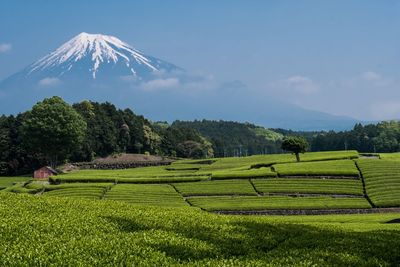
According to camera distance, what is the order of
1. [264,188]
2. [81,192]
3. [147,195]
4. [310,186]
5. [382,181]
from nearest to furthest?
[147,195] → [81,192] → [382,181] → [264,188] → [310,186]

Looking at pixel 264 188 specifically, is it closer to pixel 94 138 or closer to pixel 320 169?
pixel 320 169

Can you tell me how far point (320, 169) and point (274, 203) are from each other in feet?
47.4

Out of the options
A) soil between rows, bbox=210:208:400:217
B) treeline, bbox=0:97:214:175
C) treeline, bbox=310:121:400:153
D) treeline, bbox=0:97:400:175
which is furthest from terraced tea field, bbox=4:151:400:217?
treeline, bbox=310:121:400:153

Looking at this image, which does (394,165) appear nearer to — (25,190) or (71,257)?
(25,190)

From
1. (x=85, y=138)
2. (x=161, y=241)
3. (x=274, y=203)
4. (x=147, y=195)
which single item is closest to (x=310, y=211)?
(x=274, y=203)

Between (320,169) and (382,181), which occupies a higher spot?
(320,169)

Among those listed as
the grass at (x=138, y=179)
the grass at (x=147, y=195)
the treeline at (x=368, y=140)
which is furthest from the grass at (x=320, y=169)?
the treeline at (x=368, y=140)

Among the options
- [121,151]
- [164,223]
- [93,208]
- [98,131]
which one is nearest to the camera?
[164,223]

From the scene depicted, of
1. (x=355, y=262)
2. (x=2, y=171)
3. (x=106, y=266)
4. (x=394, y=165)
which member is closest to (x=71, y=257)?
(x=106, y=266)

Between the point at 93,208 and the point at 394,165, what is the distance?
46382mm

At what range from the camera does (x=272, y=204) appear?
46.1 metres

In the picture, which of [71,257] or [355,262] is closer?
[71,257]

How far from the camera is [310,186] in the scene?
53.6 meters

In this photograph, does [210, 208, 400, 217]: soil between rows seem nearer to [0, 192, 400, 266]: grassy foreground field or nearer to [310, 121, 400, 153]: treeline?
[0, 192, 400, 266]: grassy foreground field
